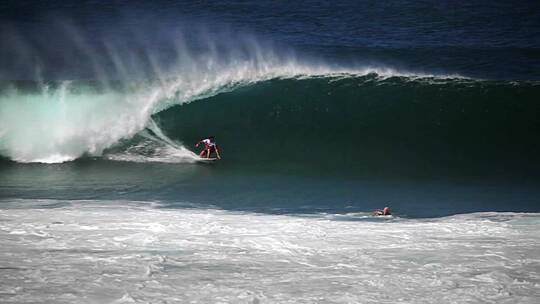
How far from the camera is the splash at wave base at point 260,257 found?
223 inches

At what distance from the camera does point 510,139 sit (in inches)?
584

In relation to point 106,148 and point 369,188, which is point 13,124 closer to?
point 106,148

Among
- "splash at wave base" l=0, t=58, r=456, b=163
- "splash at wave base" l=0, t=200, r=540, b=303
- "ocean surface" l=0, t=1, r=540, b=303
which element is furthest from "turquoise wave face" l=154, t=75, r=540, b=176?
"splash at wave base" l=0, t=200, r=540, b=303

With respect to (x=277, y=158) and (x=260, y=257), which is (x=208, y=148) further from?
(x=260, y=257)

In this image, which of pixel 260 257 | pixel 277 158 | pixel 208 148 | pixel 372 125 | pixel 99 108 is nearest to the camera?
pixel 260 257

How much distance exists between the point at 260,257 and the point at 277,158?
7281 mm

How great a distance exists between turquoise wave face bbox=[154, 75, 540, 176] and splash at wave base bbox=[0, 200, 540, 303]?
14.8ft

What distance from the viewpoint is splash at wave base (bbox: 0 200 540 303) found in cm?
565

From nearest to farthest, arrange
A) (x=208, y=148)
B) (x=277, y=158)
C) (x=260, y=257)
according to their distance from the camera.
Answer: (x=260, y=257) → (x=208, y=148) → (x=277, y=158)

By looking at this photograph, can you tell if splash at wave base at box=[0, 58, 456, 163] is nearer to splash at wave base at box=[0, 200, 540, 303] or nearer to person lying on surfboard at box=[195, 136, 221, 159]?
person lying on surfboard at box=[195, 136, 221, 159]

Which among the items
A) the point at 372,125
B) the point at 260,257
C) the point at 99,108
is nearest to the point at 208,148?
the point at 99,108

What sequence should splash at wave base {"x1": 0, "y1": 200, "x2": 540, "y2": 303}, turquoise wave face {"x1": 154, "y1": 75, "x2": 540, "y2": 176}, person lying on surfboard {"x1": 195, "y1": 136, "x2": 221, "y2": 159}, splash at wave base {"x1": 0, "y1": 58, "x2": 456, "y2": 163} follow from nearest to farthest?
→ splash at wave base {"x1": 0, "y1": 200, "x2": 540, "y2": 303} < person lying on surfboard {"x1": 195, "y1": 136, "x2": 221, "y2": 159} < turquoise wave face {"x1": 154, "y1": 75, "x2": 540, "y2": 176} < splash at wave base {"x1": 0, "y1": 58, "x2": 456, "y2": 163}

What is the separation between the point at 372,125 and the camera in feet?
51.2

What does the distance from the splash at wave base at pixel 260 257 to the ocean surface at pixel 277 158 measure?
0.11ft
